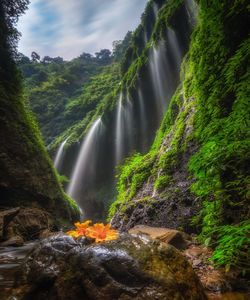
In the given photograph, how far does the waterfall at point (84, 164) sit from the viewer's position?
2217 cm

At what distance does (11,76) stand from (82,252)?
13.6 metres

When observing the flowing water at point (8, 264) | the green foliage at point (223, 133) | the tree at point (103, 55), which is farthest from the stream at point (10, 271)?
the tree at point (103, 55)

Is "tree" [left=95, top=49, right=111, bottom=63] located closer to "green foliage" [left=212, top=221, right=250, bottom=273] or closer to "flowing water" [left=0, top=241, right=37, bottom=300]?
"flowing water" [left=0, top=241, right=37, bottom=300]

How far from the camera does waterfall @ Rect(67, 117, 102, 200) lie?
22172 millimetres

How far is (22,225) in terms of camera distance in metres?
9.56

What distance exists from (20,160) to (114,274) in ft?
35.0

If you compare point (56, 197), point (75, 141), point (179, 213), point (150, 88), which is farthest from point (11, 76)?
point (179, 213)

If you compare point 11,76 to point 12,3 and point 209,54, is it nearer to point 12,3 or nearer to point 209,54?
point 12,3

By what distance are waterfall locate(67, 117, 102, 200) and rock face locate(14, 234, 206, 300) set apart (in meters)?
19.0

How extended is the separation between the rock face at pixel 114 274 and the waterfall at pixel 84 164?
62.4 ft

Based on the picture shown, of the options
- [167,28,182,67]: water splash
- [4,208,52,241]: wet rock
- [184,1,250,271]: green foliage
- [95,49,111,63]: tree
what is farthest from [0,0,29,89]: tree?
[95,49,111,63]: tree

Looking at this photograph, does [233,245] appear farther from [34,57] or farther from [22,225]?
[34,57]

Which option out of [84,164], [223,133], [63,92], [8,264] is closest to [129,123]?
[84,164]

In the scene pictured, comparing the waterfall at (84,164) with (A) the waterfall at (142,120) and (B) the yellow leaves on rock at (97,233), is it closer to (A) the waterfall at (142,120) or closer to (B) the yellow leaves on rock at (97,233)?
(A) the waterfall at (142,120)
